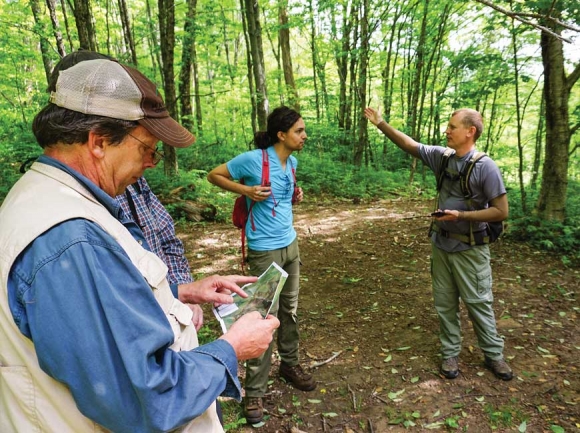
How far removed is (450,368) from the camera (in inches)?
145

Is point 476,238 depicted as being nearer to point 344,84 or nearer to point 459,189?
point 459,189

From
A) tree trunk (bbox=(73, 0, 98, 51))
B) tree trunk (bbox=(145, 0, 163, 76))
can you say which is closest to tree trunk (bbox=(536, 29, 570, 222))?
tree trunk (bbox=(73, 0, 98, 51))

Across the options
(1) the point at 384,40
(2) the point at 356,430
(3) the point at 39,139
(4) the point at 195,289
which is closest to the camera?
(3) the point at 39,139

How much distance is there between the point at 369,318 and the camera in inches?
193

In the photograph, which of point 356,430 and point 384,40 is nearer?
point 356,430

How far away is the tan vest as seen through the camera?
0.96m

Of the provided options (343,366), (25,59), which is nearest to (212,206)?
(343,366)

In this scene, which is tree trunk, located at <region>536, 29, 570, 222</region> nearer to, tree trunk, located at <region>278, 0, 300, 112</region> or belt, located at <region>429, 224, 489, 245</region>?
belt, located at <region>429, 224, 489, 245</region>

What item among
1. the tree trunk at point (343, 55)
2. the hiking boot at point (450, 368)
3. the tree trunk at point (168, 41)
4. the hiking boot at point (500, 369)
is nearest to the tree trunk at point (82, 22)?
the tree trunk at point (168, 41)

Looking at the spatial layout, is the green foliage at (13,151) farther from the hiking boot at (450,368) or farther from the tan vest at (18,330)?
the hiking boot at (450,368)

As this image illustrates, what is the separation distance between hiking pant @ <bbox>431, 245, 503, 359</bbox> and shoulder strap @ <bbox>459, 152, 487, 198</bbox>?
0.55 metres

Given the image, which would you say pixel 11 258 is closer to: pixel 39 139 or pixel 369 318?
pixel 39 139

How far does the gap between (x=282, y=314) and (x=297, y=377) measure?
68 centimetres

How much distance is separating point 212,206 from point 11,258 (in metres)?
8.43
